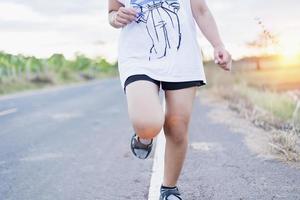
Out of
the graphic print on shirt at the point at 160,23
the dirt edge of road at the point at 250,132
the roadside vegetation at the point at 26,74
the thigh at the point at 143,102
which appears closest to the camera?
the thigh at the point at 143,102

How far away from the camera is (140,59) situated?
3.34 metres

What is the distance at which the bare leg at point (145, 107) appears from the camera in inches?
127

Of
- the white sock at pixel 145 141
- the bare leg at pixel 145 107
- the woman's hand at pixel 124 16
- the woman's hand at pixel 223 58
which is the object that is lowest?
the white sock at pixel 145 141

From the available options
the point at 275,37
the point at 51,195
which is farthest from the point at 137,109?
the point at 275,37

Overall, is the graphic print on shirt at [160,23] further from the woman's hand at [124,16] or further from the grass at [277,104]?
the grass at [277,104]

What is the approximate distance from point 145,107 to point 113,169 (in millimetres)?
2175

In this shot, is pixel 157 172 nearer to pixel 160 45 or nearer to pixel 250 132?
pixel 160 45

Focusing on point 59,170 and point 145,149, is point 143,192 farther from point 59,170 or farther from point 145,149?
point 59,170

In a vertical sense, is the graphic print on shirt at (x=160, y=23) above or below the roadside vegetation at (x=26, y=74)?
above

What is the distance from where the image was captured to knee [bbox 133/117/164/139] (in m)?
3.25

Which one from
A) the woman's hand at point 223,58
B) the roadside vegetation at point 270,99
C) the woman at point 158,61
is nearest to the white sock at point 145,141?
the woman at point 158,61

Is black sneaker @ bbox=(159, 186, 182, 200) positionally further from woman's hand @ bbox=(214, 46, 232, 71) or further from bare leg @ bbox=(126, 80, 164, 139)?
woman's hand @ bbox=(214, 46, 232, 71)

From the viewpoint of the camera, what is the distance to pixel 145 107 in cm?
323

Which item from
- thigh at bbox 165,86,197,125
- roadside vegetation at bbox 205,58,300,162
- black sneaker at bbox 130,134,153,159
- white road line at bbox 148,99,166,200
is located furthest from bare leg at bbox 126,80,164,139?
roadside vegetation at bbox 205,58,300,162
